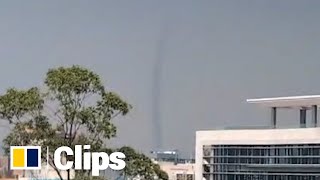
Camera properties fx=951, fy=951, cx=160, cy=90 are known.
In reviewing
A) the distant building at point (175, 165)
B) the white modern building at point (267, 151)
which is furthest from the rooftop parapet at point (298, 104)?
the distant building at point (175, 165)

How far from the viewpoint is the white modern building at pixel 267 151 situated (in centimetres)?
5334

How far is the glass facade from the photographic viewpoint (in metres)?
53.2

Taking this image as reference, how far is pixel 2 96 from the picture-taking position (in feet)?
72.8

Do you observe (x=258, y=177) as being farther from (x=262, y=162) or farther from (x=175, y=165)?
(x=175, y=165)

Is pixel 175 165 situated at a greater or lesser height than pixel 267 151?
lesser

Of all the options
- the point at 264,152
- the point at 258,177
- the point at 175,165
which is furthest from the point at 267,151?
the point at 175,165

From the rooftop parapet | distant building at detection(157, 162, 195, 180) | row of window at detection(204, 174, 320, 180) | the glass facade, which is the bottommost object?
distant building at detection(157, 162, 195, 180)

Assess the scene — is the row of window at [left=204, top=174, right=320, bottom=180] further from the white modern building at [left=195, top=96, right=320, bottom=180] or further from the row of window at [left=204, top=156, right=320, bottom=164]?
the row of window at [left=204, top=156, right=320, bottom=164]

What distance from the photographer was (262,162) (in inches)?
2188

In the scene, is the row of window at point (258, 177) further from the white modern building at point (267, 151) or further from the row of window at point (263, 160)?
the row of window at point (263, 160)

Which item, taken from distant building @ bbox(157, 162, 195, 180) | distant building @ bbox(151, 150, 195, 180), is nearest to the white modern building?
distant building @ bbox(151, 150, 195, 180)

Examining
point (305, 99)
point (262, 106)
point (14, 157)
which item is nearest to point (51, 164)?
point (14, 157)

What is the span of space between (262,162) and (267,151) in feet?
2.83

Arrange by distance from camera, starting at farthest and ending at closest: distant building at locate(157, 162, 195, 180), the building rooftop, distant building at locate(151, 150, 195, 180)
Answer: distant building at locate(151, 150, 195, 180)
distant building at locate(157, 162, 195, 180)
the building rooftop
